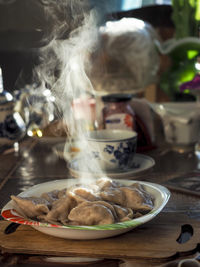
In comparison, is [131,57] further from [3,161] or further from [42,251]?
[42,251]

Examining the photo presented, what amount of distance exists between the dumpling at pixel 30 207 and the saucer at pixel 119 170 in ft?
1.14

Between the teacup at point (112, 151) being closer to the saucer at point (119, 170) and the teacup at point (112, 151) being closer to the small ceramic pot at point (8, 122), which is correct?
the saucer at point (119, 170)

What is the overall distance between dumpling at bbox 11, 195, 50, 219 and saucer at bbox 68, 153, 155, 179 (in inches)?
13.7

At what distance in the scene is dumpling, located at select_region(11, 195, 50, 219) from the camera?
754mm

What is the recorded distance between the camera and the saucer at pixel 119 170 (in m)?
1.11

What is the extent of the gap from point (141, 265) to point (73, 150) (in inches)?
29.9

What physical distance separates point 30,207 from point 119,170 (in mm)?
492

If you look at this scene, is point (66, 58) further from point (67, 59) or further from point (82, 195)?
point (82, 195)

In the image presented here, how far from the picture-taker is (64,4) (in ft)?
4.86

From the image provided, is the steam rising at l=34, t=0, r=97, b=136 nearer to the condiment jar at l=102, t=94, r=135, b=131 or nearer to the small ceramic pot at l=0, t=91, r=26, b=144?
the condiment jar at l=102, t=94, r=135, b=131

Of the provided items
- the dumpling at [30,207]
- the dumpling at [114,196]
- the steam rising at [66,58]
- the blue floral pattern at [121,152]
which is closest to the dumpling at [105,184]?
the dumpling at [114,196]

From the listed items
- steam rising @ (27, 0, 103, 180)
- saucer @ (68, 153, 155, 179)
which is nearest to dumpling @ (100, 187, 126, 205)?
saucer @ (68, 153, 155, 179)

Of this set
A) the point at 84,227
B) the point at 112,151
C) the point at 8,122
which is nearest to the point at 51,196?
the point at 84,227

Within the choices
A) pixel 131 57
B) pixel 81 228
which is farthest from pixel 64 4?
pixel 131 57
